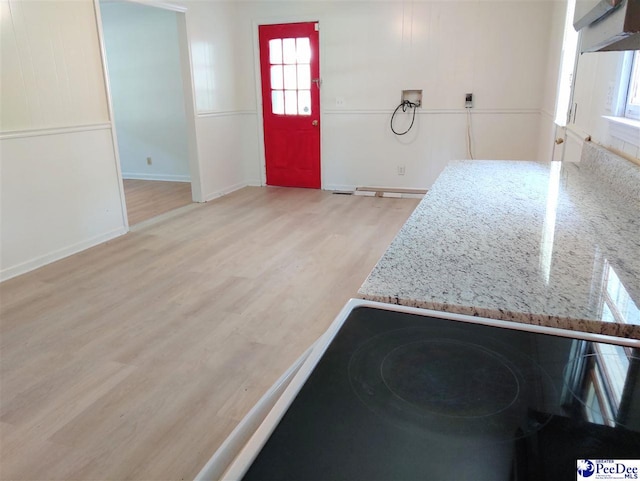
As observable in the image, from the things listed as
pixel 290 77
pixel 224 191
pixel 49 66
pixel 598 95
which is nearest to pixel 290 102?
pixel 290 77

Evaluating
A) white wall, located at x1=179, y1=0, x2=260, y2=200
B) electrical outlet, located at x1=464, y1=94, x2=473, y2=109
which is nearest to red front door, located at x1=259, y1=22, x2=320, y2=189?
white wall, located at x1=179, y1=0, x2=260, y2=200

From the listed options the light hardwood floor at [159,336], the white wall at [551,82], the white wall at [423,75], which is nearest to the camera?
the light hardwood floor at [159,336]

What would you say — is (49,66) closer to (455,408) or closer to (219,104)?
(219,104)

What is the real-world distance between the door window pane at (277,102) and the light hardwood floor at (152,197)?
1603mm

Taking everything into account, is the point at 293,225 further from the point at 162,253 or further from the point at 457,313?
the point at 457,313

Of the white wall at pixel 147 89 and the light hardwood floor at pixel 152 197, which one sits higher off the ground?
the white wall at pixel 147 89

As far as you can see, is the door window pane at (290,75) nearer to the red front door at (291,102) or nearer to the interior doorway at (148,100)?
the red front door at (291,102)

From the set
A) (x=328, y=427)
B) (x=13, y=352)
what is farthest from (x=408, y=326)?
(x=13, y=352)

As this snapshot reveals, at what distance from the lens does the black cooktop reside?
0.55 m

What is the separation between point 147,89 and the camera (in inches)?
255

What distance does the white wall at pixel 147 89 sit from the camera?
20.1 ft

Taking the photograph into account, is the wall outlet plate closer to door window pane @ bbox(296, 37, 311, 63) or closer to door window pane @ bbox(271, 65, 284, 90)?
door window pane @ bbox(296, 37, 311, 63)

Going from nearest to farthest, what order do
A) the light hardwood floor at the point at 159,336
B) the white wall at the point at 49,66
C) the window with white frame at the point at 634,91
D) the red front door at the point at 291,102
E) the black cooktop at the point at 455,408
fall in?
the black cooktop at the point at 455,408 < the light hardwood floor at the point at 159,336 < the window with white frame at the point at 634,91 < the white wall at the point at 49,66 < the red front door at the point at 291,102

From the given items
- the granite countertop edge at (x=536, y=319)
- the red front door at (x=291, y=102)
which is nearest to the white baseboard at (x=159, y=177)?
the red front door at (x=291, y=102)
